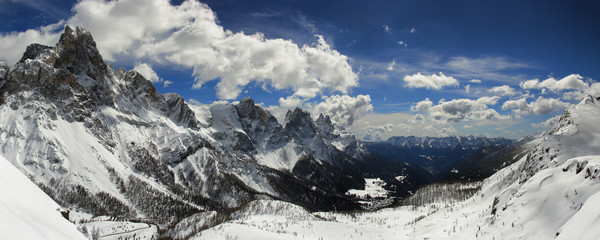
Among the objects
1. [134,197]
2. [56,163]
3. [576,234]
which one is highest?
[56,163]

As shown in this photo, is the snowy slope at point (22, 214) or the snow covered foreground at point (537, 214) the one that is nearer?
the snowy slope at point (22, 214)

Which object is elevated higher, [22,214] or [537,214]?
[22,214]

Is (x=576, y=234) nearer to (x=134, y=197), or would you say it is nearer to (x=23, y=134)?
(x=134, y=197)

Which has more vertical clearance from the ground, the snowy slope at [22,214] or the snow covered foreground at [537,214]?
the snowy slope at [22,214]

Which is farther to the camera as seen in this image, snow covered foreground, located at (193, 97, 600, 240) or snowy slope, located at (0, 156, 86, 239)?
snow covered foreground, located at (193, 97, 600, 240)

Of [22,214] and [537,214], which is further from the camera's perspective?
[537,214]

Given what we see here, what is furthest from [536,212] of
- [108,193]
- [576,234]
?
[108,193]

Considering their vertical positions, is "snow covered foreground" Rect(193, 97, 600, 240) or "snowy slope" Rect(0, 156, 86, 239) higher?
"snowy slope" Rect(0, 156, 86, 239)

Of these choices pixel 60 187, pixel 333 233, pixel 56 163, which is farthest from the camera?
pixel 56 163
